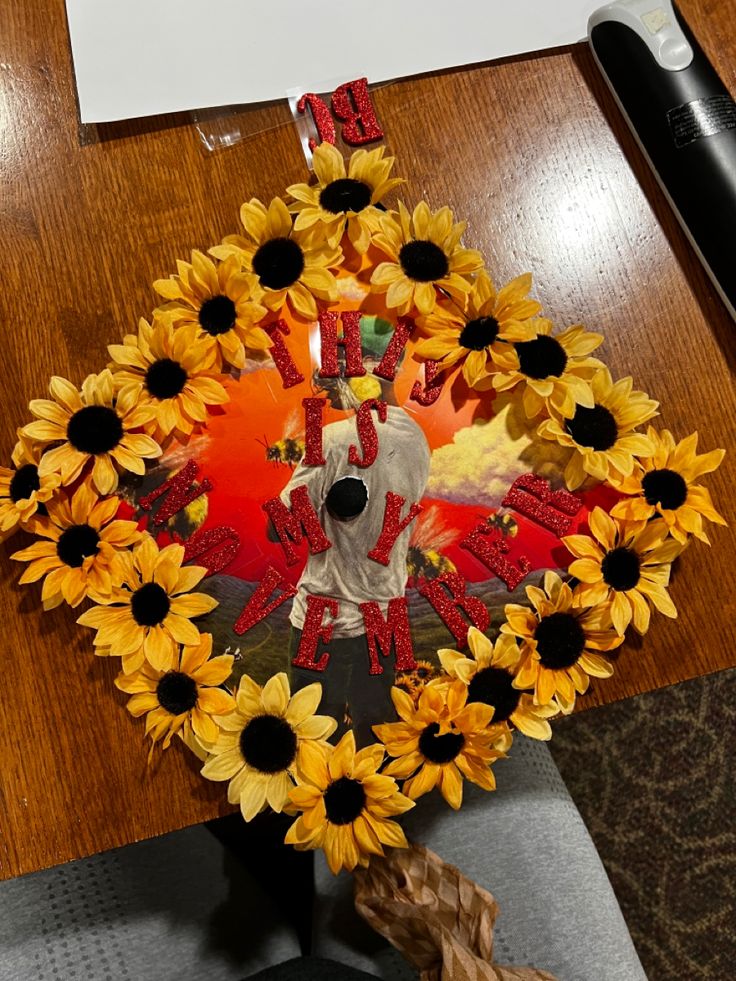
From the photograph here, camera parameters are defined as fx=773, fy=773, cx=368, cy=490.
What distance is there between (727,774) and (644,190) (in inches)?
33.8

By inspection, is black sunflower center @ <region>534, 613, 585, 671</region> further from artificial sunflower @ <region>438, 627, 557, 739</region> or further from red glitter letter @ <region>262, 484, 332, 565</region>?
red glitter letter @ <region>262, 484, 332, 565</region>

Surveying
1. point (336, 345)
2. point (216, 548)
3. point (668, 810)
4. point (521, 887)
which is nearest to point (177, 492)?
point (216, 548)

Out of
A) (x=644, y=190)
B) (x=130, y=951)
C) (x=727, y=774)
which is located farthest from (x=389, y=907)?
(x=727, y=774)

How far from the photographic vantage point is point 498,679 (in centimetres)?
50

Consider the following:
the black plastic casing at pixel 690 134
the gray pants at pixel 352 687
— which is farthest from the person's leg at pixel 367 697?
the black plastic casing at pixel 690 134

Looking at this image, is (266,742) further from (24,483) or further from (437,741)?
(24,483)

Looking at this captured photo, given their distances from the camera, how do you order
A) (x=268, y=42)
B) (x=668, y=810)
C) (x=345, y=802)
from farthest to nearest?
1. (x=668, y=810)
2. (x=268, y=42)
3. (x=345, y=802)

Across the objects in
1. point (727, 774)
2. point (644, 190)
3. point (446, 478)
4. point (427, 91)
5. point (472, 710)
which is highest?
point (427, 91)

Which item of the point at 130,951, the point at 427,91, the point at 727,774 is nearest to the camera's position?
the point at 427,91

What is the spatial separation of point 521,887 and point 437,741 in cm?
29

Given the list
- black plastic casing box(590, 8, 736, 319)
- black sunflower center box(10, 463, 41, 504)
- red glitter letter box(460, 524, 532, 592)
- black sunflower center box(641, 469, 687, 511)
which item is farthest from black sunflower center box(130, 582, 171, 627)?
black plastic casing box(590, 8, 736, 319)

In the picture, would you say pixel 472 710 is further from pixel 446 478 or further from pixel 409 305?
pixel 409 305

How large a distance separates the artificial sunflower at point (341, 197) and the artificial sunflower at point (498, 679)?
0.92 feet

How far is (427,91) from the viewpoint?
0.58 metres
